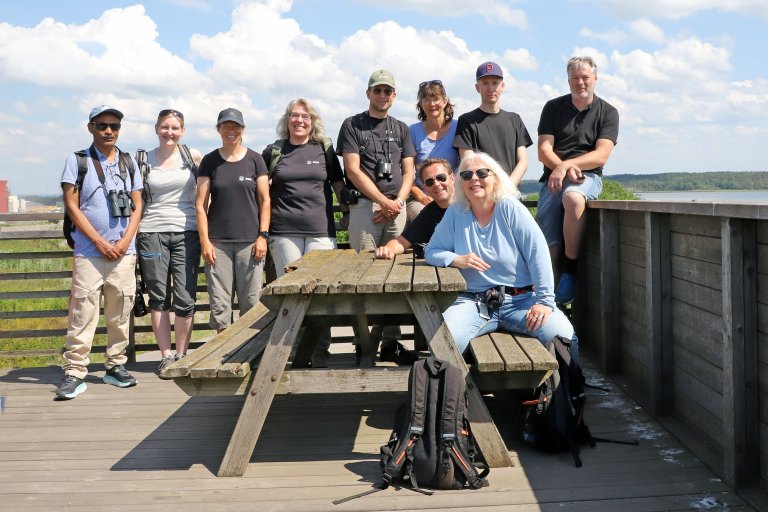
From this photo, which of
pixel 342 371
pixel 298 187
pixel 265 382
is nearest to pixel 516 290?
pixel 342 371

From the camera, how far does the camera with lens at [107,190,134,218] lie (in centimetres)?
599

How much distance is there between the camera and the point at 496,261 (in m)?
4.73

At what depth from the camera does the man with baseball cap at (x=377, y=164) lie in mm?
6305

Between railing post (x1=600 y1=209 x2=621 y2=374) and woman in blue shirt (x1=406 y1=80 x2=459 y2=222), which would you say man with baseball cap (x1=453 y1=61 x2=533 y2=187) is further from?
railing post (x1=600 y1=209 x2=621 y2=374)

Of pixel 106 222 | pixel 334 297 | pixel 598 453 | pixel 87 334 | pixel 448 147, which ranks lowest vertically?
pixel 598 453

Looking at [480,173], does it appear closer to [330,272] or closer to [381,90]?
[330,272]

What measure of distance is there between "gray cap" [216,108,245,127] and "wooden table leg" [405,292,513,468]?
8.81 feet

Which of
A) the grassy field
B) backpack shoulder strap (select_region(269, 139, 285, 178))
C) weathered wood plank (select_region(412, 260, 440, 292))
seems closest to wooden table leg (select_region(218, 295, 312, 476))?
weathered wood plank (select_region(412, 260, 440, 292))

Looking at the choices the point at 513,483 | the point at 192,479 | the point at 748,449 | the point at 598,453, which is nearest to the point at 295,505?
the point at 192,479

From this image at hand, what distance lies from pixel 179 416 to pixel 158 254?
56.4 inches

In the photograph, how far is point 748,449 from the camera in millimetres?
3664

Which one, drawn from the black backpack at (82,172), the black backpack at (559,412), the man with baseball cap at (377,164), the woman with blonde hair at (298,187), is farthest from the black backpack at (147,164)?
the black backpack at (559,412)

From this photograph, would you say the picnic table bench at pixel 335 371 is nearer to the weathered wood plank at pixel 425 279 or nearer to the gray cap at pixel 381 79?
the weathered wood plank at pixel 425 279

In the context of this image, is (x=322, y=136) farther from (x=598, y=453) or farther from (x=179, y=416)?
(x=598, y=453)
